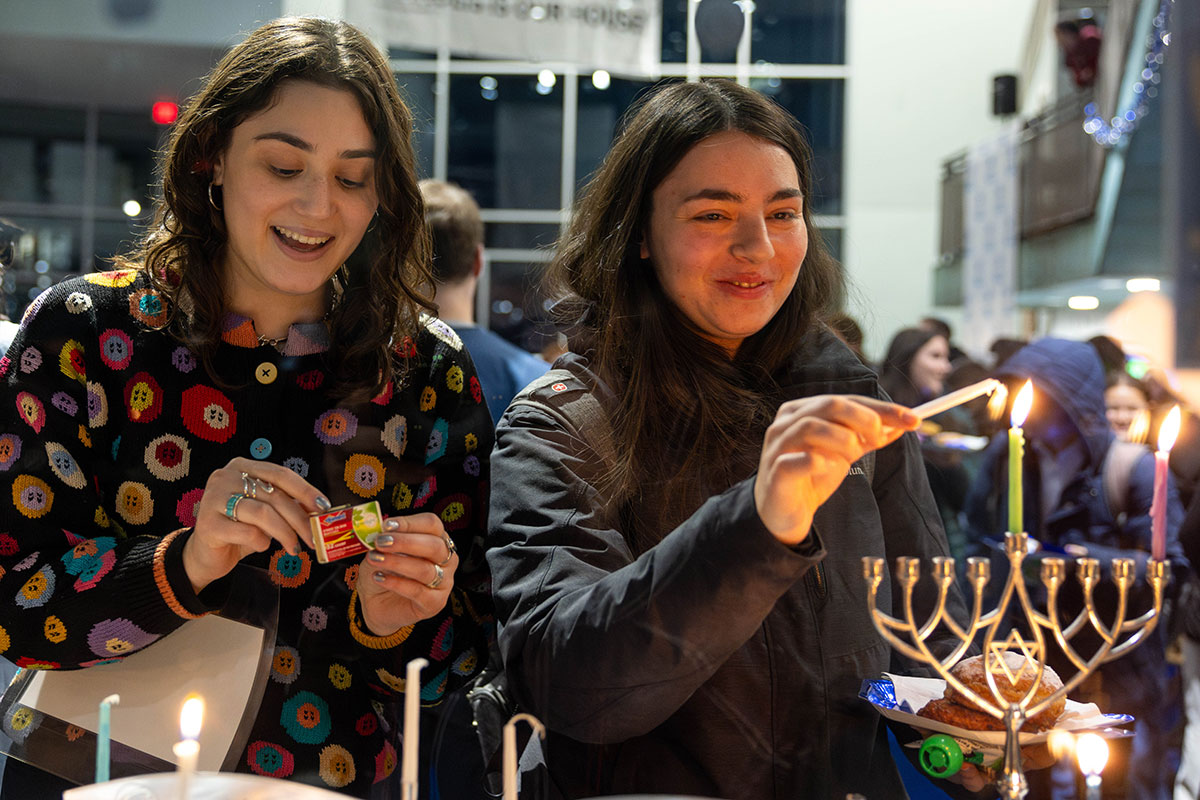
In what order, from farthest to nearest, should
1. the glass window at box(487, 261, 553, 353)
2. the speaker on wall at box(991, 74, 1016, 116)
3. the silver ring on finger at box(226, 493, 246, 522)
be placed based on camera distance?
1. the glass window at box(487, 261, 553, 353)
2. the speaker on wall at box(991, 74, 1016, 116)
3. the silver ring on finger at box(226, 493, 246, 522)

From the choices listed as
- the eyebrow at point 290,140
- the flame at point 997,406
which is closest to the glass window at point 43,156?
the eyebrow at point 290,140

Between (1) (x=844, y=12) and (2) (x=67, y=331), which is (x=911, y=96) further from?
(2) (x=67, y=331)

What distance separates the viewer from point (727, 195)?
1.32 metres

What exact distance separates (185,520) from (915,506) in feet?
3.27

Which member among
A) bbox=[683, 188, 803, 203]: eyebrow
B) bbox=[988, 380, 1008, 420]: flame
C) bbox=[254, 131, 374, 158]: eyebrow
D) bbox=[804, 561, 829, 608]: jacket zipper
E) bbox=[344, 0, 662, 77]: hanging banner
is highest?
bbox=[344, 0, 662, 77]: hanging banner

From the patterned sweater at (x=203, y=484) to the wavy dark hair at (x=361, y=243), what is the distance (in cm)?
3

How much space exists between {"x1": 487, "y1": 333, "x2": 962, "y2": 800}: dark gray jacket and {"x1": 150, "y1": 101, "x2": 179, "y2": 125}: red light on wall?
1.06 meters

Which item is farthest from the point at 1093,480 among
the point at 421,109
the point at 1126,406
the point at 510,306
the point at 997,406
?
the point at 510,306

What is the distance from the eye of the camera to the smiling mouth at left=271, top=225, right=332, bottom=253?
1432 millimetres

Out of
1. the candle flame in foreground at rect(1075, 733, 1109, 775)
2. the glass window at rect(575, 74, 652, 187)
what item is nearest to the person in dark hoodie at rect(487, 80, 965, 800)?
the candle flame in foreground at rect(1075, 733, 1109, 775)

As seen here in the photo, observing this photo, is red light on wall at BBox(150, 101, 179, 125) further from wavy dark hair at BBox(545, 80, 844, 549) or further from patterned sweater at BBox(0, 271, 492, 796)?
wavy dark hair at BBox(545, 80, 844, 549)

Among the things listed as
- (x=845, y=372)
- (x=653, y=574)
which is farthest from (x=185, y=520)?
(x=845, y=372)

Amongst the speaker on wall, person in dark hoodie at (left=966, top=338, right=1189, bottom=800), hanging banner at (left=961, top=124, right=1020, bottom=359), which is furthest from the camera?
hanging banner at (left=961, top=124, right=1020, bottom=359)

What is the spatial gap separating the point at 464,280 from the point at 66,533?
→ 1593 millimetres
